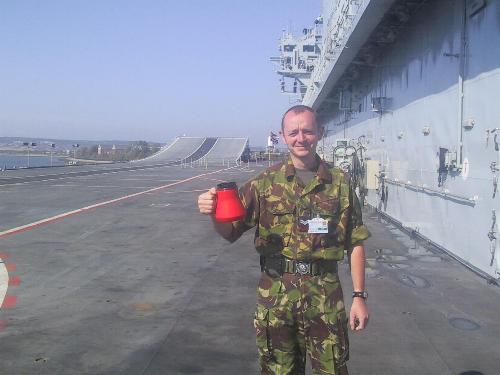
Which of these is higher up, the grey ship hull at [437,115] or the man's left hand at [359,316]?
the grey ship hull at [437,115]

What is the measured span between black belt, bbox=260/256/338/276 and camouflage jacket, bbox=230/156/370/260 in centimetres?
3

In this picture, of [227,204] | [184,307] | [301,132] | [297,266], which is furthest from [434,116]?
[227,204]

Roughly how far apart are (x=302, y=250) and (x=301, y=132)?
64 cm

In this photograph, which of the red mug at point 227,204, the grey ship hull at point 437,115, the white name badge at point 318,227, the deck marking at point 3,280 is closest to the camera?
the red mug at point 227,204

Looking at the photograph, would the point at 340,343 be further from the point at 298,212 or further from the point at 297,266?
the point at 298,212

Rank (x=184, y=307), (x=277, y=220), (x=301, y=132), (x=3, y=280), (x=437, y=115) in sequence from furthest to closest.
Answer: (x=437, y=115)
(x=3, y=280)
(x=184, y=307)
(x=277, y=220)
(x=301, y=132)

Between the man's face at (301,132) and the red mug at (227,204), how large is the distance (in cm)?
42

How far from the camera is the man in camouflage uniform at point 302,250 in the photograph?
2.74 metres

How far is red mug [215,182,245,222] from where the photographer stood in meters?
2.61

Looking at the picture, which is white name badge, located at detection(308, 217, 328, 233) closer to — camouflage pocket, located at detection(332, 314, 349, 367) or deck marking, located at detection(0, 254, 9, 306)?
camouflage pocket, located at detection(332, 314, 349, 367)

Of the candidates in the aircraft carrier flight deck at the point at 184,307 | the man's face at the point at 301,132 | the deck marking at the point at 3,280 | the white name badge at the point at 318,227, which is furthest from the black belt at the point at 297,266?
→ the deck marking at the point at 3,280

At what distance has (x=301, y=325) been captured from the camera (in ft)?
9.13

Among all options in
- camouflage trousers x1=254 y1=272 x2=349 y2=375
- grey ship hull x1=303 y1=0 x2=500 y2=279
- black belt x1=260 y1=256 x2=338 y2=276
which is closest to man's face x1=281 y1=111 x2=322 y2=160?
black belt x1=260 y1=256 x2=338 y2=276

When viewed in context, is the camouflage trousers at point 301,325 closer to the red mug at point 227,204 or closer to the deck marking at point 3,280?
the red mug at point 227,204
